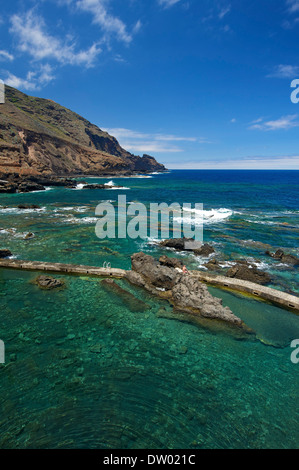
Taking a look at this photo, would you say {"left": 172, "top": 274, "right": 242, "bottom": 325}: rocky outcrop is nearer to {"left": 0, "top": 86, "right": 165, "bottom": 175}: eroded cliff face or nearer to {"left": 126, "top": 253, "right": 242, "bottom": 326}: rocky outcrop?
{"left": 126, "top": 253, "right": 242, "bottom": 326}: rocky outcrop

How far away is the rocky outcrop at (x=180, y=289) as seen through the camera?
12539mm

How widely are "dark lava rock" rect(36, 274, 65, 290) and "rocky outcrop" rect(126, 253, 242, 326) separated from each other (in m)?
4.56

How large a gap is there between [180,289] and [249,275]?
612cm

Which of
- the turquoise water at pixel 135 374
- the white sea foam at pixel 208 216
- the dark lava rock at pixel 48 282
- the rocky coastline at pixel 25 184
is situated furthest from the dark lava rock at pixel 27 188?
the dark lava rock at pixel 48 282

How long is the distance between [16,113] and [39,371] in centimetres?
13219

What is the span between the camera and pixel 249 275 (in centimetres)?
1711

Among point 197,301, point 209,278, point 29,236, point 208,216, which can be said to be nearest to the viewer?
point 197,301

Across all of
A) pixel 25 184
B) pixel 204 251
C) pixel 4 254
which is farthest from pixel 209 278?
pixel 25 184

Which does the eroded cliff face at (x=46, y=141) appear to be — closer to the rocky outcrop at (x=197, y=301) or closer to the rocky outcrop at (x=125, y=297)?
the rocky outcrop at (x=125, y=297)

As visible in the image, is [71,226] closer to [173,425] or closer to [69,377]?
[69,377]

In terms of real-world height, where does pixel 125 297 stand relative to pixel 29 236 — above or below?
below

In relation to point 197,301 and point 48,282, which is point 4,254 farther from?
point 197,301

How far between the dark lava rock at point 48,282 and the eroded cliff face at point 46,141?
233ft

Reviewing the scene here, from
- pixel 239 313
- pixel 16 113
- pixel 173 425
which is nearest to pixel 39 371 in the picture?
pixel 173 425
